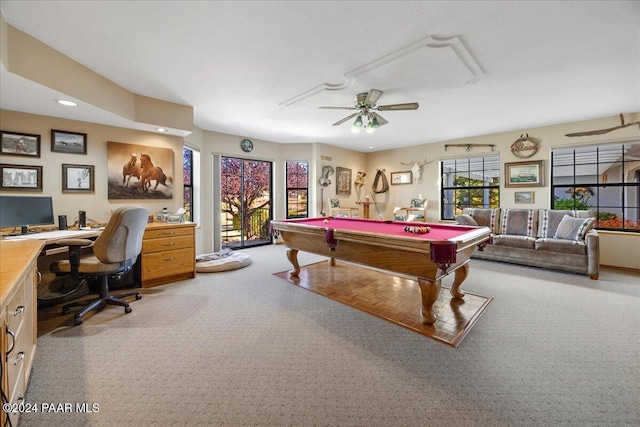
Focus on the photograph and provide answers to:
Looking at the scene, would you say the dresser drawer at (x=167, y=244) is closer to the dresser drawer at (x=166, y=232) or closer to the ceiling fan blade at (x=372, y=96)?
the dresser drawer at (x=166, y=232)

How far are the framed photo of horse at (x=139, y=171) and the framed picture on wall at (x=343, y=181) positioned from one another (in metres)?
4.11

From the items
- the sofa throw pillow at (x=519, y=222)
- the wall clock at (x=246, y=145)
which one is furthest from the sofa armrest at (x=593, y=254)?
the wall clock at (x=246, y=145)

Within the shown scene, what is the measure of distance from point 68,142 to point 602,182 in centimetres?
844

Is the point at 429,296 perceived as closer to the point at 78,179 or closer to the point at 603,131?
the point at 78,179

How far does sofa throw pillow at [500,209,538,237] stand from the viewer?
15.5ft

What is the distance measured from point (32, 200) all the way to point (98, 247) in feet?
4.11

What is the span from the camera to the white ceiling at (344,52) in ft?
6.34

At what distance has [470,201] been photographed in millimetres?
6145

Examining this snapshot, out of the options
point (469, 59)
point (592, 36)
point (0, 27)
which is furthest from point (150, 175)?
point (592, 36)

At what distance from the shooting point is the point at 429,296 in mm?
2326

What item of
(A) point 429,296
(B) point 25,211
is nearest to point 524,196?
(A) point 429,296

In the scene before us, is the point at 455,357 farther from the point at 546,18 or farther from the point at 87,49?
the point at 87,49

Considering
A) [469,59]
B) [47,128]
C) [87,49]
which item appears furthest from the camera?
[47,128]

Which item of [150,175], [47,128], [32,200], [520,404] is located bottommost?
[520,404]
